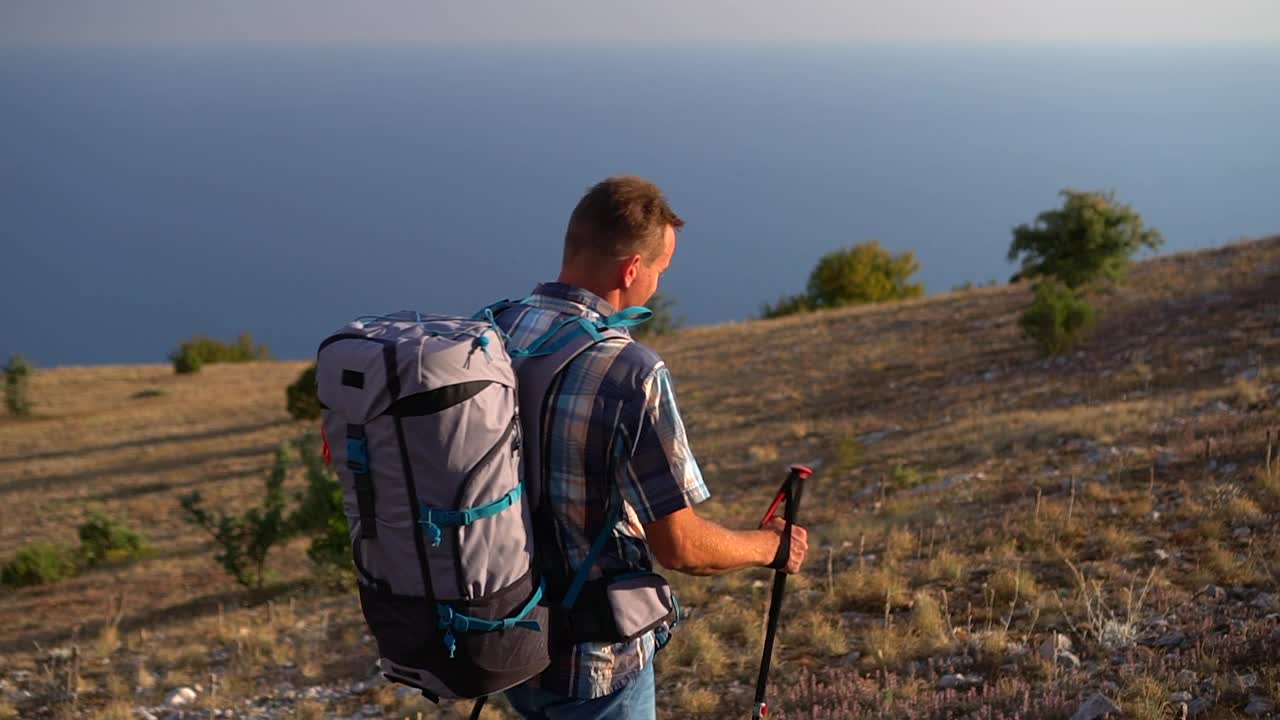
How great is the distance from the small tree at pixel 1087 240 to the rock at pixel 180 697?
19856 mm

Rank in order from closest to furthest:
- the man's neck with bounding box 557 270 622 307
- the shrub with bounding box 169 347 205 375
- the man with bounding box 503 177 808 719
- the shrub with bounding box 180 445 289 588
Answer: the man with bounding box 503 177 808 719, the man's neck with bounding box 557 270 622 307, the shrub with bounding box 180 445 289 588, the shrub with bounding box 169 347 205 375

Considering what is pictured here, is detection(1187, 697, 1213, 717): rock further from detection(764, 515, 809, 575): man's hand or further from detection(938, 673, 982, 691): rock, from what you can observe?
detection(764, 515, 809, 575): man's hand

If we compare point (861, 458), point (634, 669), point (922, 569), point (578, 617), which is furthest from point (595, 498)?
point (861, 458)

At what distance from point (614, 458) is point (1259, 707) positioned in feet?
10.6

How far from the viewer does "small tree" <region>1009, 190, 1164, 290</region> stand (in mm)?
21141

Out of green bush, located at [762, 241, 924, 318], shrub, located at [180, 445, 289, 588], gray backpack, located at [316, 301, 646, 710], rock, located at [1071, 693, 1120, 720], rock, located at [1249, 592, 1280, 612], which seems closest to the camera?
gray backpack, located at [316, 301, 646, 710]

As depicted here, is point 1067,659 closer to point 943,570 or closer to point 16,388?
point 943,570

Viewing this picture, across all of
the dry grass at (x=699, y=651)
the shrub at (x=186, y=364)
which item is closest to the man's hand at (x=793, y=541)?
the dry grass at (x=699, y=651)

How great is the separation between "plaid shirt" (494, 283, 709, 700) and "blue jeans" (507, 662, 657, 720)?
4cm

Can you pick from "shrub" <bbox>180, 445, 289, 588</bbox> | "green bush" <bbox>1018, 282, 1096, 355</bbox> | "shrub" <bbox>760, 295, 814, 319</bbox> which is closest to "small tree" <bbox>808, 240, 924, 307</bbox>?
"shrub" <bbox>760, 295, 814, 319</bbox>

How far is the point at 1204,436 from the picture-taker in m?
8.62

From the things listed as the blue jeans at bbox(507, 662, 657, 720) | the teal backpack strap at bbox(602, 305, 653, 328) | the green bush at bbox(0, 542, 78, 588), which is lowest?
the green bush at bbox(0, 542, 78, 588)

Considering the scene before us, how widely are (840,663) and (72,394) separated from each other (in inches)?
1563

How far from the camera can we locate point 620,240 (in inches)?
92.4
